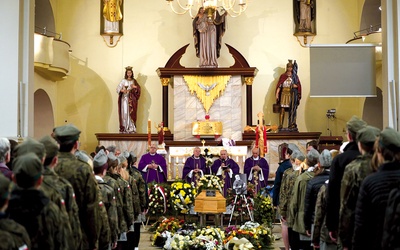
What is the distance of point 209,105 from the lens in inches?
762

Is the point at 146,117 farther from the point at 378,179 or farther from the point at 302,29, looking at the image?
the point at 378,179

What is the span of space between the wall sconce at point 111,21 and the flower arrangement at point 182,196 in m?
8.46

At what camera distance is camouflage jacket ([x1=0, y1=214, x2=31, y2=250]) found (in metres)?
3.43

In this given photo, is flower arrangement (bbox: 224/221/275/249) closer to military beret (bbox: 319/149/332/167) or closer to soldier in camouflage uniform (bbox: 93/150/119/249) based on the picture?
military beret (bbox: 319/149/332/167)

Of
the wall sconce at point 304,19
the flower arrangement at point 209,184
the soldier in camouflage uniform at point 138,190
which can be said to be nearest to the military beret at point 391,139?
the soldier in camouflage uniform at point 138,190

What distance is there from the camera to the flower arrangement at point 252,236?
1060cm

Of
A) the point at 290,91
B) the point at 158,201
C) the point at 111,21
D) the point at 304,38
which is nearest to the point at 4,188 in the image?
the point at 158,201

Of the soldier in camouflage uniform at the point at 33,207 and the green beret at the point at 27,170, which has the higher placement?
the green beret at the point at 27,170

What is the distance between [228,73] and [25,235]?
1596cm

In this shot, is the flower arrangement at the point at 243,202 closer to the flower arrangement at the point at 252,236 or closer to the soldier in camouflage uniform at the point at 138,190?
the flower arrangement at the point at 252,236

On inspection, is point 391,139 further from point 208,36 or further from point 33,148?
Result: point 208,36

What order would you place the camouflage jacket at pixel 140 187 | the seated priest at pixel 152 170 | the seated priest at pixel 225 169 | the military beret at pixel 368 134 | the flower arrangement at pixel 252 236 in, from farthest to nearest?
1. the seated priest at pixel 152 170
2. the seated priest at pixel 225 169
3. the flower arrangement at pixel 252 236
4. the camouflage jacket at pixel 140 187
5. the military beret at pixel 368 134

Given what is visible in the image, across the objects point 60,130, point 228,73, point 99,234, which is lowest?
point 99,234

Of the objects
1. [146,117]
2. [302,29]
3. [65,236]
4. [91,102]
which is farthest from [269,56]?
[65,236]
